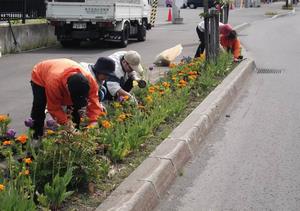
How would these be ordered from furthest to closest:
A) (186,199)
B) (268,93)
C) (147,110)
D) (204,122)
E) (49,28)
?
1. (49,28)
2. (268,93)
3. (204,122)
4. (147,110)
5. (186,199)

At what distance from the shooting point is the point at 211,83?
8836 millimetres

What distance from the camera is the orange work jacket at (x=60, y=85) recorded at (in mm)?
4957

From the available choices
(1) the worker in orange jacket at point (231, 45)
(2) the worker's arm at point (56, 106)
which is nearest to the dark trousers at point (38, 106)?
(2) the worker's arm at point (56, 106)

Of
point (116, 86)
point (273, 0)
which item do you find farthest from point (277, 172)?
point (273, 0)

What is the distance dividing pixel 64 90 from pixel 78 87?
0.32 metres

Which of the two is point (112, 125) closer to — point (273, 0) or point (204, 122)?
point (204, 122)

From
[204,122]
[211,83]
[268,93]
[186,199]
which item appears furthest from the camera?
[268,93]

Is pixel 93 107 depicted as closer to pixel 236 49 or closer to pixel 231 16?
pixel 236 49

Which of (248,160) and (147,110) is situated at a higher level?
(147,110)

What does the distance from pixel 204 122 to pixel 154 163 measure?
A: 1998mm

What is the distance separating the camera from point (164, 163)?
484 cm

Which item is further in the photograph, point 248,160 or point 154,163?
point 248,160

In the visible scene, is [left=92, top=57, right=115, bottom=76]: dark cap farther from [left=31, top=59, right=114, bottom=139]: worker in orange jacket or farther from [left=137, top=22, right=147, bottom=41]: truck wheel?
[left=137, top=22, right=147, bottom=41]: truck wheel

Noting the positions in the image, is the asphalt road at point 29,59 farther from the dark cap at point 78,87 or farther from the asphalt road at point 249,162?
the asphalt road at point 249,162
